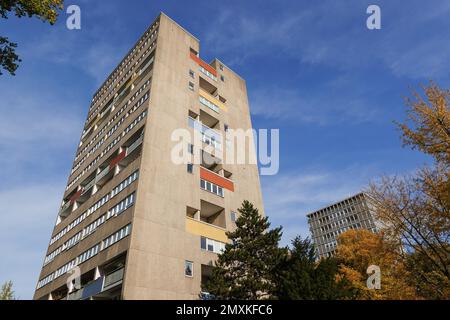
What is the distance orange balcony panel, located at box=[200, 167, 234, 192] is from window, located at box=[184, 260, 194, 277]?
31.3 feet

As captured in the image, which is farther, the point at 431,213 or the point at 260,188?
the point at 260,188

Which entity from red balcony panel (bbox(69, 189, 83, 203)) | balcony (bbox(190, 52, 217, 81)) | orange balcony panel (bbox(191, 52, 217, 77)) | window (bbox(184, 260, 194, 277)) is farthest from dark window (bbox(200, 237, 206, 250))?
orange balcony panel (bbox(191, 52, 217, 77))

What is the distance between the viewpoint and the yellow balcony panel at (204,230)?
94.9 feet

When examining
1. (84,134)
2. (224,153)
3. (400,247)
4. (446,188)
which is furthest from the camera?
(84,134)

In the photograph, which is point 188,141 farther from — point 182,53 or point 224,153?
point 182,53

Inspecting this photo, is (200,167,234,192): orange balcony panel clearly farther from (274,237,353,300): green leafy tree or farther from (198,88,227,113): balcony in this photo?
(274,237,353,300): green leafy tree

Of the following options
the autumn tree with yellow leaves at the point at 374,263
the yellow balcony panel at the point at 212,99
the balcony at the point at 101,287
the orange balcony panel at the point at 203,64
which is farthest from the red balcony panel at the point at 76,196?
the autumn tree with yellow leaves at the point at 374,263

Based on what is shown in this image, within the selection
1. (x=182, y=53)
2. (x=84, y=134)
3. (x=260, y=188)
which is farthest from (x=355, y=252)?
(x=84, y=134)

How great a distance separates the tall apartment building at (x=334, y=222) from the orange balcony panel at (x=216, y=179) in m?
105

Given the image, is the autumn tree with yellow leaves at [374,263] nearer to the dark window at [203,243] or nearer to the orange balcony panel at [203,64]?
the dark window at [203,243]

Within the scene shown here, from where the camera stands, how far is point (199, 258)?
27.7m

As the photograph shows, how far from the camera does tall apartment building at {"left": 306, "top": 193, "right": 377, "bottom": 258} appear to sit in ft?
424

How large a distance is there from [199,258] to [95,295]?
9271 mm

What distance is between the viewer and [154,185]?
28.7 m
